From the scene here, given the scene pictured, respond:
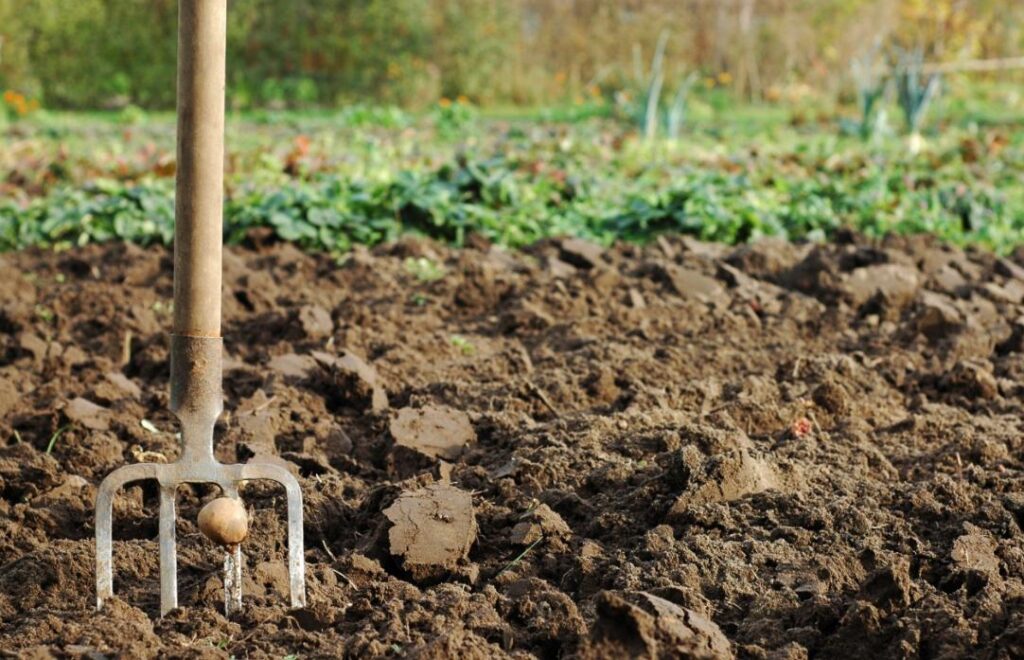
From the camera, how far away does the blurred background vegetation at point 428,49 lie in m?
16.4

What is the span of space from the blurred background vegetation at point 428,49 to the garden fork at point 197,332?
45.0 ft

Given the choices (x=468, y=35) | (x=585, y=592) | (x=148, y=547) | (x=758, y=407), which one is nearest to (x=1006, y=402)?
(x=758, y=407)

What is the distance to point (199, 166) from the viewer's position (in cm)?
262

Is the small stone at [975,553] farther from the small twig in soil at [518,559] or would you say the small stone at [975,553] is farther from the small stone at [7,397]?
the small stone at [7,397]

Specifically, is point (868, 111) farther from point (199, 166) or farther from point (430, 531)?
point (199, 166)

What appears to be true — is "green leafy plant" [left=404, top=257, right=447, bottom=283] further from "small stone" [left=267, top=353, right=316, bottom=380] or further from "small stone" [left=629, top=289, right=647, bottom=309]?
"small stone" [left=267, top=353, right=316, bottom=380]

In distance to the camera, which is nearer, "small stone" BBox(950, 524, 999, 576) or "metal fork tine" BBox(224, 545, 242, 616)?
"metal fork tine" BBox(224, 545, 242, 616)

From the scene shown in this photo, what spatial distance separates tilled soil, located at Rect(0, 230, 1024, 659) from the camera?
8.25ft

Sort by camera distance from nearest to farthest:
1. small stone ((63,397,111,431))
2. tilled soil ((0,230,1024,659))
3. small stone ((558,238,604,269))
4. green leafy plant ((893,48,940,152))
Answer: tilled soil ((0,230,1024,659)), small stone ((63,397,111,431)), small stone ((558,238,604,269)), green leafy plant ((893,48,940,152))

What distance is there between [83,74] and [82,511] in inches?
585

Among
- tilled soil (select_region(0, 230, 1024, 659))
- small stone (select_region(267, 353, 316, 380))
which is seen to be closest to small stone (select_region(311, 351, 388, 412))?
tilled soil (select_region(0, 230, 1024, 659))

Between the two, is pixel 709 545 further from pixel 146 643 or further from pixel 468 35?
pixel 468 35

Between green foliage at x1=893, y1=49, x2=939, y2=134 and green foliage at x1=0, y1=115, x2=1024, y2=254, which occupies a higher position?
green foliage at x1=893, y1=49, x2=939, y2=134

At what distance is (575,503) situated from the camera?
314cm
